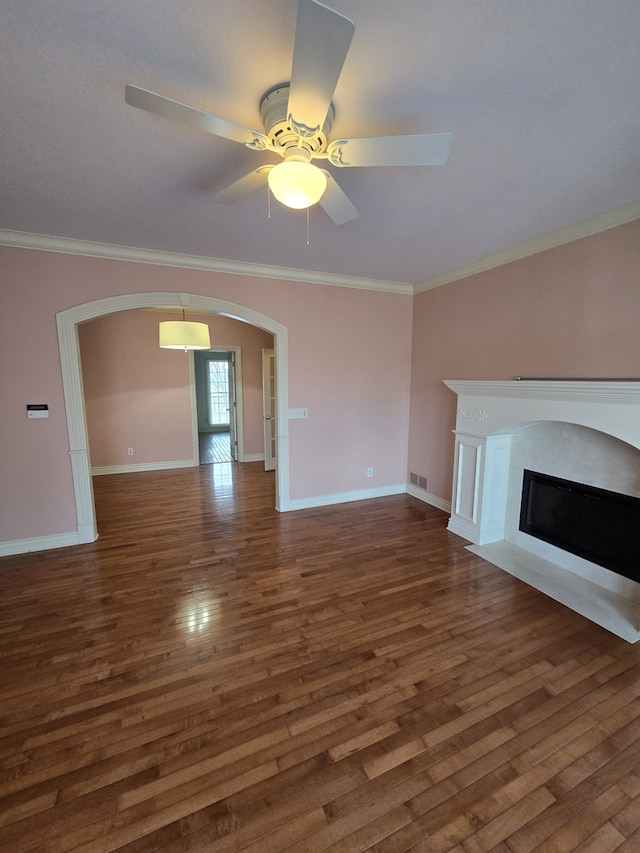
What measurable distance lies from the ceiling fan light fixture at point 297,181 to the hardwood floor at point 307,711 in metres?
2.46

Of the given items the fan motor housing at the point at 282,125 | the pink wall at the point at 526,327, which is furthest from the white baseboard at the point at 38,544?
the pink wall at the point at 526,327

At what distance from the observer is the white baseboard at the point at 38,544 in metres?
3.31

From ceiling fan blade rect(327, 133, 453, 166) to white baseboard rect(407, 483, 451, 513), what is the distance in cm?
373

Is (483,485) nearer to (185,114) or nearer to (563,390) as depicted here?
(563,390)

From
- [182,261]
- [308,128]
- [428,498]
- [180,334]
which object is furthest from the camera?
[428,498]

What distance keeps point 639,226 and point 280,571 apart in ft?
12.4

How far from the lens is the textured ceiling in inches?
48.7

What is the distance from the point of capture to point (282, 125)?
5.07 ft

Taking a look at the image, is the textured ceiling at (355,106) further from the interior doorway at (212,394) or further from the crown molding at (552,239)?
the interior doorway at (212,394)

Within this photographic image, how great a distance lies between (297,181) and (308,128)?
0.65 ft

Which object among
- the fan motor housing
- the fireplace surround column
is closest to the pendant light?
the fan motor housing

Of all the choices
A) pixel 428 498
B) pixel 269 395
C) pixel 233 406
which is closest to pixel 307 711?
pixel 428 498

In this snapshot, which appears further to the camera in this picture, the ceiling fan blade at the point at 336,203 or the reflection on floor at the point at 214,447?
the reflection on floor at the point at 214,447

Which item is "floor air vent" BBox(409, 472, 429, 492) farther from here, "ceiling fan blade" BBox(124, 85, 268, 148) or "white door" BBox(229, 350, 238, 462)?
"ceiling fan blade" BBox(124, 85, 268, 148)
